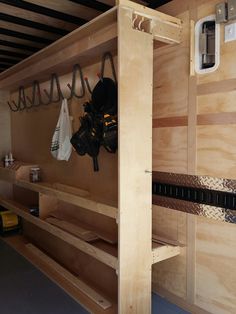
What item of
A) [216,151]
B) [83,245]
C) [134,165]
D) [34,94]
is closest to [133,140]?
[134,165]

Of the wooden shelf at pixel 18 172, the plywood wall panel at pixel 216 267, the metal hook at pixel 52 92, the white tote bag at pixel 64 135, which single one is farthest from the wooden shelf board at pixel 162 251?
the wooden shelf at pixel 18 172

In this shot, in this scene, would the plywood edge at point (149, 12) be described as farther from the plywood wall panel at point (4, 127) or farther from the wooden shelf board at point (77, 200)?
the plywood wall panel at point (4, 127)

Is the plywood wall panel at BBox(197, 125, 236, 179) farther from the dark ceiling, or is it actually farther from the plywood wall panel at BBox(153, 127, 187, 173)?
the dark ceiling

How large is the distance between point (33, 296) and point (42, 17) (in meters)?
2.24

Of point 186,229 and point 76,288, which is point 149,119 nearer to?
point 186,229

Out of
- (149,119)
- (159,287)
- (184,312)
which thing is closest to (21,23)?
(149,119)

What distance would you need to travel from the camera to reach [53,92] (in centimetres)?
298

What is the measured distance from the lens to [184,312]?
206 centimetres

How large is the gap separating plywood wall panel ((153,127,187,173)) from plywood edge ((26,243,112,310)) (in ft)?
3.52

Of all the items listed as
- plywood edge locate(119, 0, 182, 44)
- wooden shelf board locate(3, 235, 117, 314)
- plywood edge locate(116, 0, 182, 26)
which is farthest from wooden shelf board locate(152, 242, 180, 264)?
plywood edge locate(116, 0, 182, 26)

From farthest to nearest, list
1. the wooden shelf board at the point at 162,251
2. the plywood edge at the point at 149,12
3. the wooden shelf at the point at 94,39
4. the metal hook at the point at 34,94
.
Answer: the metal hook at the point at 34,94 < the wooden shelf board at the point at 162,251 < the wooden shelf at the point at 94,39 < the plywood edge at the point at 149,12

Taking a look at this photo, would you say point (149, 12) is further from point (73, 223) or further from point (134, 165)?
point (73, 223)

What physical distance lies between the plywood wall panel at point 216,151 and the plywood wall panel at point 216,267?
33 cm

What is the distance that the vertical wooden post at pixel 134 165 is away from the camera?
5.62 ft
